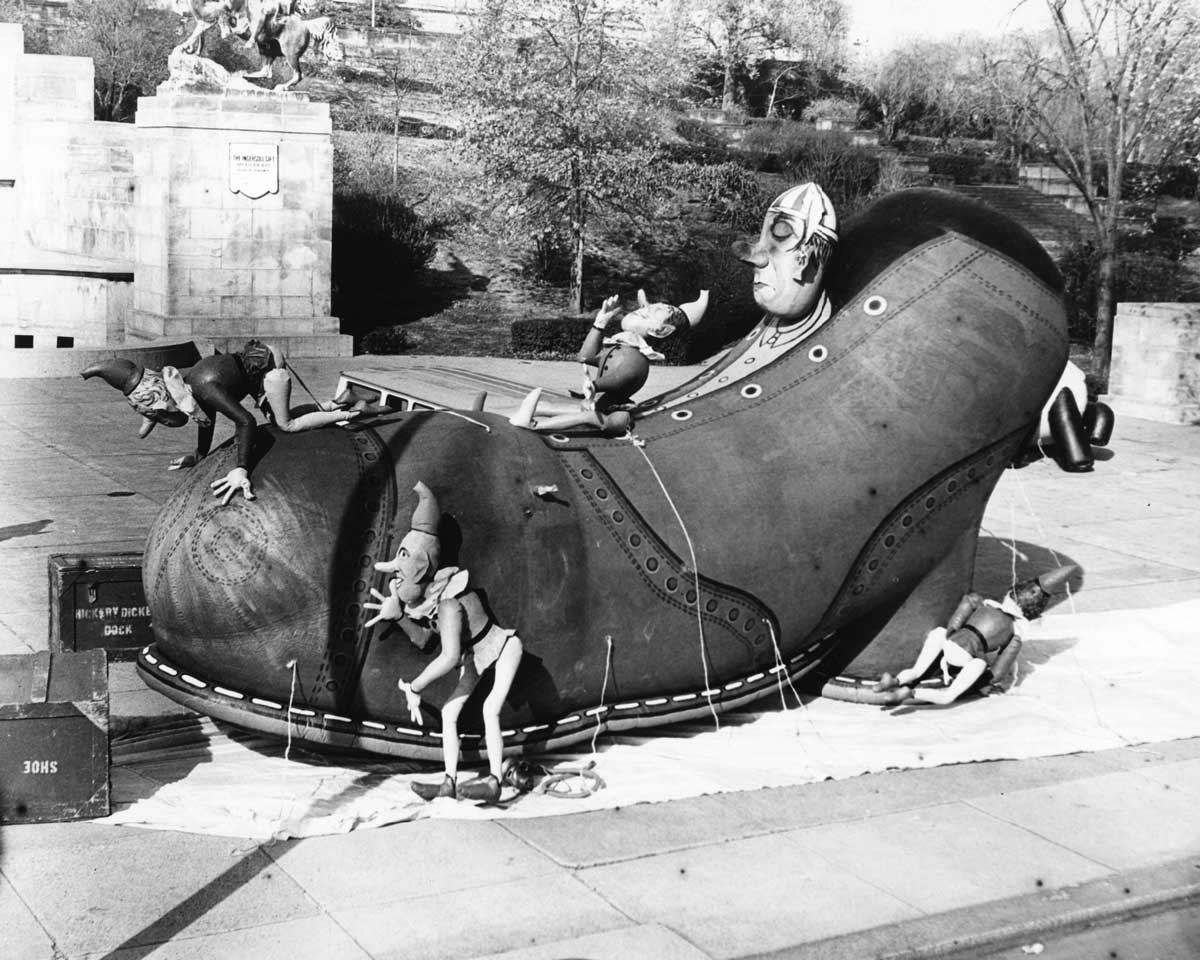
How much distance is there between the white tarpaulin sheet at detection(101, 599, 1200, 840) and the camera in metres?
7.10

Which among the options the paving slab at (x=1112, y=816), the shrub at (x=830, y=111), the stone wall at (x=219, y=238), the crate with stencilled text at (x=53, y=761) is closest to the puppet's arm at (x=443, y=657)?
the crate with stencilled text at (x=53, y=761)

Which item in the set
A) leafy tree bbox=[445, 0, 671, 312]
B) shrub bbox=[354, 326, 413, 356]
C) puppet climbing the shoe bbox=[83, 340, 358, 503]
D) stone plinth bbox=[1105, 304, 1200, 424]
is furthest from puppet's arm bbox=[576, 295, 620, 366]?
leafy tree bbox=[445, 0, 671, 312]

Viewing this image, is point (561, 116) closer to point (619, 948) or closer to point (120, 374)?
point (120, 374)

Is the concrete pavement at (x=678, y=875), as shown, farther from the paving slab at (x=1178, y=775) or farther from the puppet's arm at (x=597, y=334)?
the puppet's arm at (x=597, y=334)

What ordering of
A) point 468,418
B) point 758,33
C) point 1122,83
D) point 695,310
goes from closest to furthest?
point 468,418
point 695,310
point 1122,83
point 758,33

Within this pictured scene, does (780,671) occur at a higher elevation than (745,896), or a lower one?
higher

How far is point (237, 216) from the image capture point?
23766 mm

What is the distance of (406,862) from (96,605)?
118 inches

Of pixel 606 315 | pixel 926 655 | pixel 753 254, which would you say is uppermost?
pixel 753 254

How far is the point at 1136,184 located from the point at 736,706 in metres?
31.6

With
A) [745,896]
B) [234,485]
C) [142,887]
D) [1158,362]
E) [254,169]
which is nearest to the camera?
[142,887]

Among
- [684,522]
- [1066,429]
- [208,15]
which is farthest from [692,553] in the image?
[208,15]

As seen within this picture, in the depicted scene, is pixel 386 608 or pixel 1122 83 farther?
pixel 1122 83

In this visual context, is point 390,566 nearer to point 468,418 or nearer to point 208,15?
point 468,418
